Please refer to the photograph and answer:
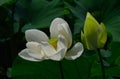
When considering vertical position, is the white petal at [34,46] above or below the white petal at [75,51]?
above

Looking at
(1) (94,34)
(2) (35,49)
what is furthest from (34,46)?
(1) (94,34)

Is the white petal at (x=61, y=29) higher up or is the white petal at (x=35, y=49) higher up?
the white petal at (x=61, y=29)

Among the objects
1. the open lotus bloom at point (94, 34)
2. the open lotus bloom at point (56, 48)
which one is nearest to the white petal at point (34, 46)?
the open lotus bloom at point (56, 48)

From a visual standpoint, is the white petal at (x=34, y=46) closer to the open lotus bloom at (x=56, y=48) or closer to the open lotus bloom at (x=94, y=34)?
the open lotus bloom at (x=56, y=48)

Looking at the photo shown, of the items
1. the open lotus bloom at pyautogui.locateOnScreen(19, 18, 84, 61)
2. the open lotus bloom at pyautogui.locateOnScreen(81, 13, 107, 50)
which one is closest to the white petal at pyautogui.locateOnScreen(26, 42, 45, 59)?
the open lotus bloom at pyautogui.locateOnScreen(19, 18, 84, 61)

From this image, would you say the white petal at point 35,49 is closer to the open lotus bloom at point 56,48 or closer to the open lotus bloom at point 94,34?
the open lotus bloom at point 56,48

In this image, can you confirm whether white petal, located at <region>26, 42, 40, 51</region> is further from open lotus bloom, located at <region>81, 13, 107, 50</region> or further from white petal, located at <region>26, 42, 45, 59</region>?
open lotus bloom, located at <region>81, 13, 107, 50</region>

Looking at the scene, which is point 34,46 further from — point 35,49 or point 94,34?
point 94,34

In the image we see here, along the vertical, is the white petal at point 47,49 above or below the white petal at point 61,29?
below

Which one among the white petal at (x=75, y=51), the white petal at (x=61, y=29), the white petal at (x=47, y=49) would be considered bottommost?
the white petal at (x=75, y=51)

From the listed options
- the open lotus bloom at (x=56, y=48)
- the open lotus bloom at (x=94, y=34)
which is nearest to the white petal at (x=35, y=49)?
the open lotus bloom at (x=56, y=48)

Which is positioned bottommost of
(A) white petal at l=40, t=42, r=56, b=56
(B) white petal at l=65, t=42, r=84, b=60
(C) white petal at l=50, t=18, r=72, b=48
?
(B) white petal at l=65, t=42, r=84, b=60
